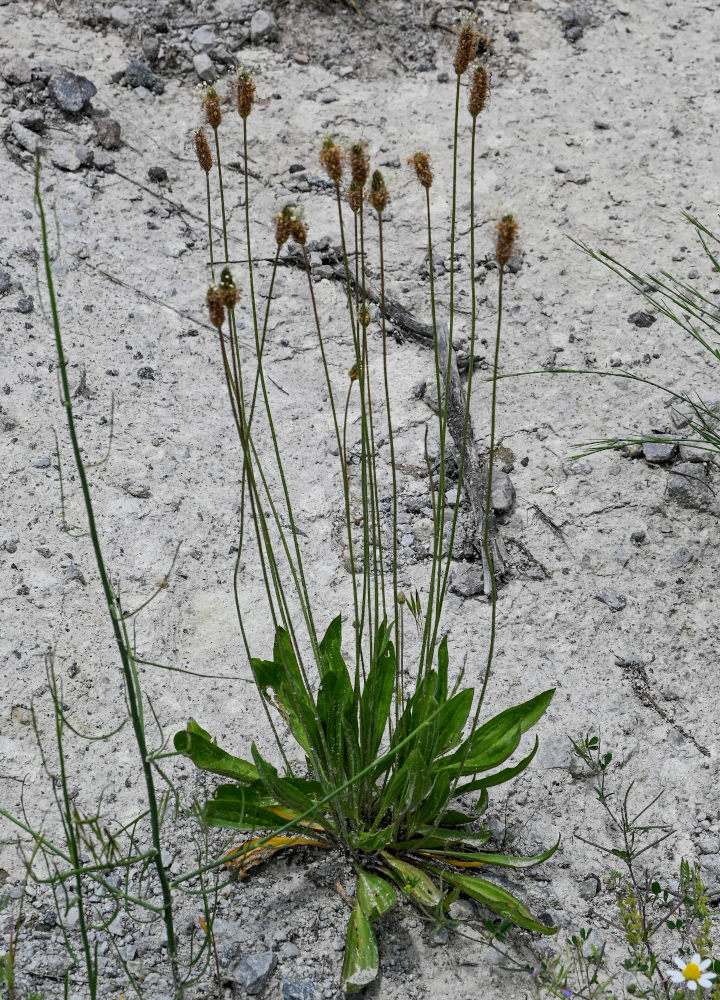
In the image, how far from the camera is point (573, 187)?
4285 mm

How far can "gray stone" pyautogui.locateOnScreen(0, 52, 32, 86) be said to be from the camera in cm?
429

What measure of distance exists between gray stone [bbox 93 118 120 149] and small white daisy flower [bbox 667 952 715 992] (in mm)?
3754

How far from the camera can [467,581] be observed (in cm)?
295

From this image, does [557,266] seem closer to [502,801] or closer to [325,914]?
[502,801]

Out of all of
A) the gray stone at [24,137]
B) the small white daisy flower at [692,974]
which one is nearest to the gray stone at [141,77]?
the gray stone at [24,137]

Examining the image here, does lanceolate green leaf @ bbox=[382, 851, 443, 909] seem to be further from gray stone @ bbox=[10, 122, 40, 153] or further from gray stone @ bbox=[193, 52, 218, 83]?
gray stone @ bbox=[193, 52, 218, 83]

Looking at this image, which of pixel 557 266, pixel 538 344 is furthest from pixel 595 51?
pixel 538 344

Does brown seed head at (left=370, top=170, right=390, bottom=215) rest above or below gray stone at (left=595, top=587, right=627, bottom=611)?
above

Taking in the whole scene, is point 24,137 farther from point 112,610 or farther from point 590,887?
point 590,887

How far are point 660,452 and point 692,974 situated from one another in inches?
67.1

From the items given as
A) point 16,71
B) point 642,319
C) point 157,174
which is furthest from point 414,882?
point 16,71

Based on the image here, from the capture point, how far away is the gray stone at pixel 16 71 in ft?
14.1

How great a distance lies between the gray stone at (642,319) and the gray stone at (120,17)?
9.21 feet

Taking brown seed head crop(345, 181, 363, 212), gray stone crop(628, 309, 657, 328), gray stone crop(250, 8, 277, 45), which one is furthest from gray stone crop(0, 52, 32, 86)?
brown seed head crop(345, 181, 363, 212)
